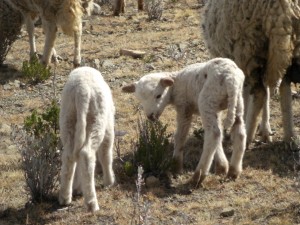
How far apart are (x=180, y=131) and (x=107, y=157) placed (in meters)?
1.00

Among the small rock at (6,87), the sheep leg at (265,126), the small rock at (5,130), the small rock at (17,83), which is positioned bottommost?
the small rock at (5,130)

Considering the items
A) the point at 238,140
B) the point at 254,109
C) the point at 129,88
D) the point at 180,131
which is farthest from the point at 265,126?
the point at 129,88

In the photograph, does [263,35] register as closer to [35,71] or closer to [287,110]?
[287,110]

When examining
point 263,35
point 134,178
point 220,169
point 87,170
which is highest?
point 263,35

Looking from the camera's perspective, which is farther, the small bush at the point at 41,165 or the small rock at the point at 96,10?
the small rock at the point at 96,10

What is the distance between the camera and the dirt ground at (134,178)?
7094 mm

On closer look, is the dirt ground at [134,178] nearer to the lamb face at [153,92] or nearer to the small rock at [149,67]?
the small rock at [149,67]

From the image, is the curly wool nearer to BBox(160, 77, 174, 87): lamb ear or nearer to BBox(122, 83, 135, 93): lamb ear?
BBox(160, 77, 174, 87): lamb ear

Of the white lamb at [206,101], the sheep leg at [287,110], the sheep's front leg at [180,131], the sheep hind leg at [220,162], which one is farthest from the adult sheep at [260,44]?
the sheep hind leg at [220,162]

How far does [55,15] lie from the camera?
493 inches

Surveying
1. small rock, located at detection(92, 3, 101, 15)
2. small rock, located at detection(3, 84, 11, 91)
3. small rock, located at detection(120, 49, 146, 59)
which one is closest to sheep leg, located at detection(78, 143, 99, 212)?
small rock, located at detection(3, 84, 11, 91)

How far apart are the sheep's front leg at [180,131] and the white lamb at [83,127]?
1117 millimetres

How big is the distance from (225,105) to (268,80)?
3.99 ft

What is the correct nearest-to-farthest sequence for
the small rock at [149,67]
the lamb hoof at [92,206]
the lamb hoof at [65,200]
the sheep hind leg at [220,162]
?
the lamb hoof at [92,206] < the lamb hoof at [65,200] < the sheep hind leg at [220,162] < the small rock at [149,67]
